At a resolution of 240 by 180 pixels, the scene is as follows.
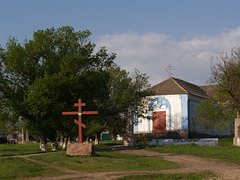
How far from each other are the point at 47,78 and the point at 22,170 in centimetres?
1180

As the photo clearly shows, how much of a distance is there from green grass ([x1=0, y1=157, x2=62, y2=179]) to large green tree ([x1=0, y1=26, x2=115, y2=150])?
9.29 metres

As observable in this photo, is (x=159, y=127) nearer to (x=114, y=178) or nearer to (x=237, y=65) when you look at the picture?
(x=237, y=65)

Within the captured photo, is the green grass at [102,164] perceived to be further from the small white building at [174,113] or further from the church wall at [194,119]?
the church wall at [194,119]

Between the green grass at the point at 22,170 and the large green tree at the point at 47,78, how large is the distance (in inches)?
366

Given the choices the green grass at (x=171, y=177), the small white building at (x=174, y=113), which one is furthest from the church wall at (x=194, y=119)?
the green grass at (x=171, y=177)

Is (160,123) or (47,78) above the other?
(47,78)

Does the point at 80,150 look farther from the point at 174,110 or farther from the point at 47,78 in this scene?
the point at 174,110

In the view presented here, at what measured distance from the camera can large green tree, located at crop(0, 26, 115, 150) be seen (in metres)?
28.1

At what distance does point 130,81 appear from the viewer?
39.7 meters

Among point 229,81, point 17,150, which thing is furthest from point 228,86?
point 17,150

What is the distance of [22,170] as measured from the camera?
16812 millimetres

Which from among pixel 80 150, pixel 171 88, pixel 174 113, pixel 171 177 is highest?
pixel 171 88

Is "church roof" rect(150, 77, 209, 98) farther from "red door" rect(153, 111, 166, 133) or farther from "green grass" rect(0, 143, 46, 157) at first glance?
"green grass" rect(0, 143, 46, 157)

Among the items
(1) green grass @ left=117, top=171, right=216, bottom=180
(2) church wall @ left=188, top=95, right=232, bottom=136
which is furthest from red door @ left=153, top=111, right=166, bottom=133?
(1) green grass @ left=117, top=171, right=216, bottom=180
